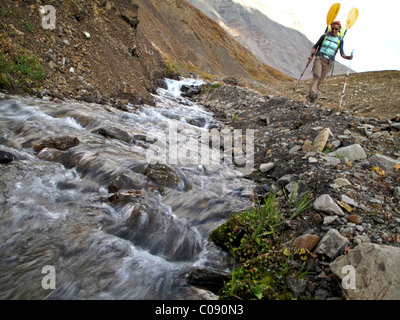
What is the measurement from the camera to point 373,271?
90.4 inches

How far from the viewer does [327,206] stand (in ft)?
11.2

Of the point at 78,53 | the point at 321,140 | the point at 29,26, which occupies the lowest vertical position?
the point at 321,140

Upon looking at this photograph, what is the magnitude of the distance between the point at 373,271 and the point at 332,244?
50 centimetres

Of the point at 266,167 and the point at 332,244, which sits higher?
the point at 266,167

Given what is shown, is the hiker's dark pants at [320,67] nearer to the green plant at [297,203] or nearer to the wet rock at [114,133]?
the green plant at [297,203]

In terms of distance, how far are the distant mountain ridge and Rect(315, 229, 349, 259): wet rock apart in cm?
13730

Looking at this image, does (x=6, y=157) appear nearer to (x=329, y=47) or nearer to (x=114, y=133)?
(x=114, y=133)

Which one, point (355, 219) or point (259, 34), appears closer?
point (355, 219)

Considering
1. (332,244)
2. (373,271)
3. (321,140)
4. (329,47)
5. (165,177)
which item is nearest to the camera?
(373,271)

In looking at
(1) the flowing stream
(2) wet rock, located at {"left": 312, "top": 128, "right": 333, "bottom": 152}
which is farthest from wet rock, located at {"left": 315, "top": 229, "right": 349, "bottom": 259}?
(2) wet rock, located at {"left": 312, "top": 128, "right": 333, "bottom": 152}

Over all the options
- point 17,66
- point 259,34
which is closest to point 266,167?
point 17,66

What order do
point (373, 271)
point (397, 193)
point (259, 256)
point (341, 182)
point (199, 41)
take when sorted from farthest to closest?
point (199, 41) → point (341, 182) → point (397, 193) → point (259, 256) → point (373, 271)

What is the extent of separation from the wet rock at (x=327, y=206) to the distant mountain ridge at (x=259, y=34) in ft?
448
